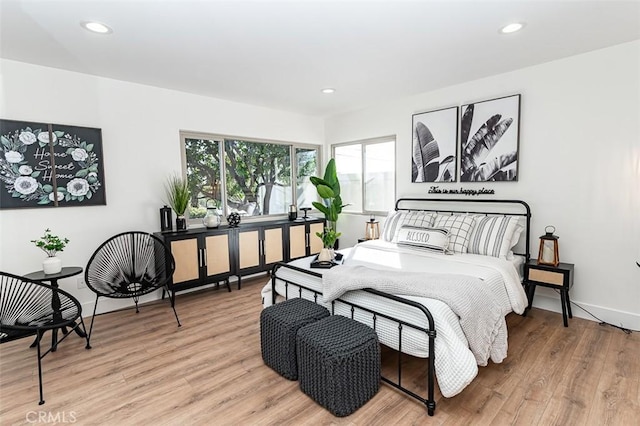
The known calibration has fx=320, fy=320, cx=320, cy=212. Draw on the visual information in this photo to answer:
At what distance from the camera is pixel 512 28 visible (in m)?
2.53

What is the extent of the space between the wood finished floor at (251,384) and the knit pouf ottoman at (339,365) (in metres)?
0.09

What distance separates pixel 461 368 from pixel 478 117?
9.79 feet

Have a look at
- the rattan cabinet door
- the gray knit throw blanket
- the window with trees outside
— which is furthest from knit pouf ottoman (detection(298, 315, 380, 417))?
the window with trees outside

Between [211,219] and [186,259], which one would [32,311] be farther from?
[211,219]

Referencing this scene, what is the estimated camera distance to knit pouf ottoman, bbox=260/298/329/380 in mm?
2260

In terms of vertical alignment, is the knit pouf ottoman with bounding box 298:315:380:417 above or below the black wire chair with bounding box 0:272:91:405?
below

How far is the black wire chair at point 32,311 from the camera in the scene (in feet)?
6.88

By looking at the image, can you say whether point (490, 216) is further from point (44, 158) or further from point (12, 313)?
point (44, 158)

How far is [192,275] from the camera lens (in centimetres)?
393

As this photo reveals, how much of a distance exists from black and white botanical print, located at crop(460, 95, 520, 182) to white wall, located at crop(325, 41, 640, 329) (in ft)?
0.30

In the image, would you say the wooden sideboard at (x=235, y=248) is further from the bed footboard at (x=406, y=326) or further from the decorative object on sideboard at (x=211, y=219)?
the bed footboard at (x=406, y=326)

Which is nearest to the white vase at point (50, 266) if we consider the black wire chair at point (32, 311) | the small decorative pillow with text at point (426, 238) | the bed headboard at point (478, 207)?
the black wire chair at point (32, 311)

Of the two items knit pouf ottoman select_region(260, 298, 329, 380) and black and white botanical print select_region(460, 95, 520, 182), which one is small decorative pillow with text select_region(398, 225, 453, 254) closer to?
black and white botanical print select_region(460, 95, 520, 182)

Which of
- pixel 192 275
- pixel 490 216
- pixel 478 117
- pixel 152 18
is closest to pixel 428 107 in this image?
pixel 478 117
